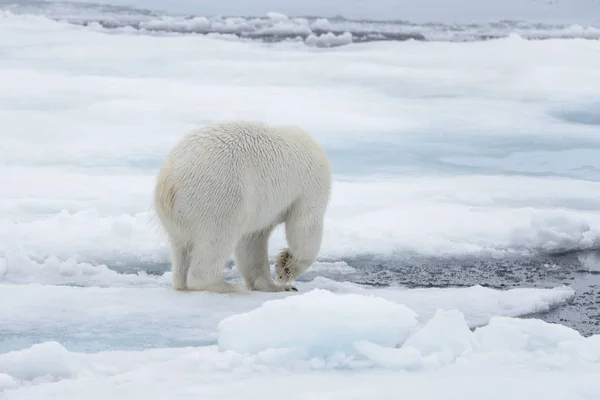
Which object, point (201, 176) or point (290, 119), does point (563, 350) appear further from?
point (290, 119)

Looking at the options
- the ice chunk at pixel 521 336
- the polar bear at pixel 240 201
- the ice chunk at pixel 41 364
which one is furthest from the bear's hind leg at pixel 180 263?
the ice chunk at pixel 521 336

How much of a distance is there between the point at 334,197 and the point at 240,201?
267cm

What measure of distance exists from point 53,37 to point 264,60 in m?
3.11

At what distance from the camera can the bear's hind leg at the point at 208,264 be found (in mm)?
4266

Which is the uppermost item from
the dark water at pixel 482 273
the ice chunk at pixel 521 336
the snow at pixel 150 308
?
the ice chunk at pixel 521 336

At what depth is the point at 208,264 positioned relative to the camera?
14.1 ft

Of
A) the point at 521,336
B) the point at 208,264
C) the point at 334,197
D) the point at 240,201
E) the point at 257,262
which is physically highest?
the point at 240,201

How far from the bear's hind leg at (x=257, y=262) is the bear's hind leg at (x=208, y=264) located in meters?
0.39

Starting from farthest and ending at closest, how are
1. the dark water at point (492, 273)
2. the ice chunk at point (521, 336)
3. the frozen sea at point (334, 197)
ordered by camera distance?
the dark water at point (492, 273), the ice chunk at point (521, 336), the frozen sea at point (334, 197)

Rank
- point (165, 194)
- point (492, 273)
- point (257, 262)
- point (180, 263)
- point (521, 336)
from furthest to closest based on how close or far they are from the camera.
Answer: point (492, 273)
point (257, 262)
point (180, 263)
point (165, 194)
point (521, 336)

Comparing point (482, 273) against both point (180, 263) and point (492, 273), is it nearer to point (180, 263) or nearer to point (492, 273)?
point (492, 273)

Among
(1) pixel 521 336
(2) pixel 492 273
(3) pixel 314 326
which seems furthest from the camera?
(2) pixel 492 273

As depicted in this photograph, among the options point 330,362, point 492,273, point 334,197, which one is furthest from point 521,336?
point 334,197

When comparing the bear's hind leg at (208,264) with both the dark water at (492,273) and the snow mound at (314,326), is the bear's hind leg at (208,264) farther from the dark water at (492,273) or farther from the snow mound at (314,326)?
the snow mound at (314,326)
